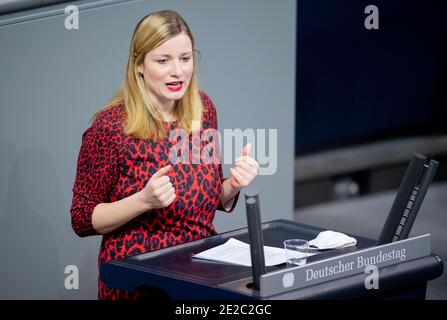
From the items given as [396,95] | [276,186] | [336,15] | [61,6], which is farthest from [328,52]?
[61,6]

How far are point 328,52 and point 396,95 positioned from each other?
73 cm

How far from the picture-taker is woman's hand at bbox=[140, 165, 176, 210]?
9.18 feet

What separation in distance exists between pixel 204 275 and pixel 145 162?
519mm

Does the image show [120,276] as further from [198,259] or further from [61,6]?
[61,6]

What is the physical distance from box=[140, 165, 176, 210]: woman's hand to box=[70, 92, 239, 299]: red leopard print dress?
6.1 inches

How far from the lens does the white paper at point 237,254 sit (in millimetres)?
2795

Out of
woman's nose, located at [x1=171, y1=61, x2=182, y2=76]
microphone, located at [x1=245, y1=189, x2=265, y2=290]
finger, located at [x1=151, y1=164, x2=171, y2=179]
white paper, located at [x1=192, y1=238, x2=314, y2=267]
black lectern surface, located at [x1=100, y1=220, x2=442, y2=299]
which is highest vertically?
woman's nose, located at [x1=171, y1=61, x2=182, y2=76]

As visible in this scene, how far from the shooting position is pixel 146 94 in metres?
3.06
